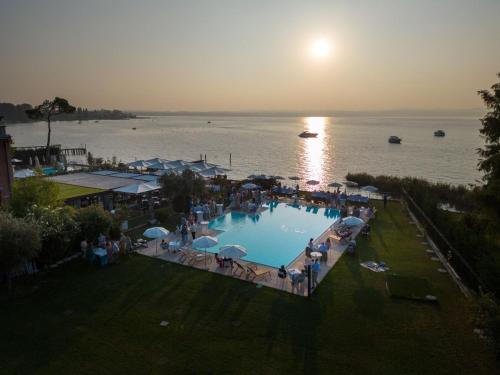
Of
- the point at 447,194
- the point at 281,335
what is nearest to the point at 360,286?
the point at 281,335

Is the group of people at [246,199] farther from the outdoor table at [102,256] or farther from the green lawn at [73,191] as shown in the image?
the outdoor table at [102,256]

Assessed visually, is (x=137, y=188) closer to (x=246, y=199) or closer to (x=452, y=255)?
(x=246, y=199)

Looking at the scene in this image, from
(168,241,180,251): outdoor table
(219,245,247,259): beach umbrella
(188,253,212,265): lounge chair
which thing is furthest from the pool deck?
(219,245,247,259): beach umbrella

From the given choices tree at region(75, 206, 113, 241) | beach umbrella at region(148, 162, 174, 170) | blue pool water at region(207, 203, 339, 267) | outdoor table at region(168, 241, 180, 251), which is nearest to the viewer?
tree at region(75, 206, 113, 241)

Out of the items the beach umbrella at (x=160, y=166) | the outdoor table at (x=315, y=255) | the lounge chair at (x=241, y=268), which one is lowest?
the lounge chair at (x=241, y=268)

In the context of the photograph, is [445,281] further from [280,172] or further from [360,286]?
[280,172]

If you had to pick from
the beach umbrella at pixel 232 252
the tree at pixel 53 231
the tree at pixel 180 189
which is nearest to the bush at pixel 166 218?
the tree at pixel 180 189

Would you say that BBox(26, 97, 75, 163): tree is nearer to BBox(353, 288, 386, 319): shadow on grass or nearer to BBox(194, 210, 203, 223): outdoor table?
BBox(194, 210, 203, 223): outdoor table
